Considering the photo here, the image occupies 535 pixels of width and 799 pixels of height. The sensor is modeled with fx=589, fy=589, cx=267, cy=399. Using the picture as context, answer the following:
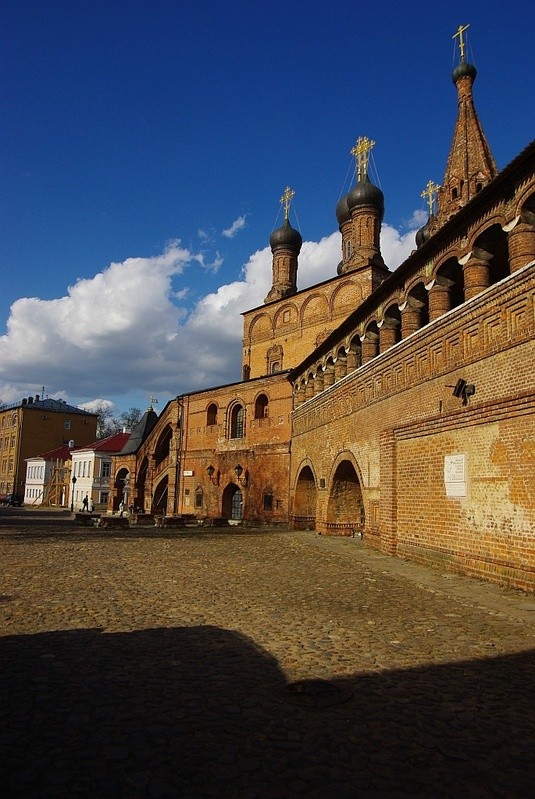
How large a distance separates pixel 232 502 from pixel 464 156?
19.6 metres

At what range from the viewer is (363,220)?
34.6m

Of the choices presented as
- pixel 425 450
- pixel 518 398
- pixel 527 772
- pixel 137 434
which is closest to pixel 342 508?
pixel 425 450

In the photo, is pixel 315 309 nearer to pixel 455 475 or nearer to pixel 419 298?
pixel 419 298

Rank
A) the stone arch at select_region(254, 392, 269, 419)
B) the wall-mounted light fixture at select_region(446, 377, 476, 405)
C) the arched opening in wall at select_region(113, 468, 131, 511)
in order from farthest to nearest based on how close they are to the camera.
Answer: the arched opening in wall at select_region(113, 468, 131, 511)
the stone arch at select_region(254, 392, 269, 419)
the wall-mounted light fixture at select_region(446, 377, 476, 405)

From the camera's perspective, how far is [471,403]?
10.2m

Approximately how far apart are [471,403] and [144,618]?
257 inches

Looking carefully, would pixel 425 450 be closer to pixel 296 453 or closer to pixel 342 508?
pixel 342 508

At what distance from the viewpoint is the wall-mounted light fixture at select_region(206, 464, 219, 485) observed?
30.7 m

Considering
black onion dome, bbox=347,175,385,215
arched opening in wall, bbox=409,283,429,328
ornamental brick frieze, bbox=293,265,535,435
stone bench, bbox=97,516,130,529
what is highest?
black onion dome, bbox=347,175,385,215

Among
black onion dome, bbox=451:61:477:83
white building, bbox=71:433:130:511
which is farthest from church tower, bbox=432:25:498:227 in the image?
white building, bbox=71:433:130:511

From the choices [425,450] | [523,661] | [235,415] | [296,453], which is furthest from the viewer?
[235,415]

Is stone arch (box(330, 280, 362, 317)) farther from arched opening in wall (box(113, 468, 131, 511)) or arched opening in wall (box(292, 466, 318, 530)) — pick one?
arched opening in wall (box(113, 468, 131, 511))

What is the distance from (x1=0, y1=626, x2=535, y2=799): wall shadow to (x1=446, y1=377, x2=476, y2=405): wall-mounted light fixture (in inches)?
219

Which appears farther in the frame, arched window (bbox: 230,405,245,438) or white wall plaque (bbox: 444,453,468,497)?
arched window (bbox: 230,405,245,438)
